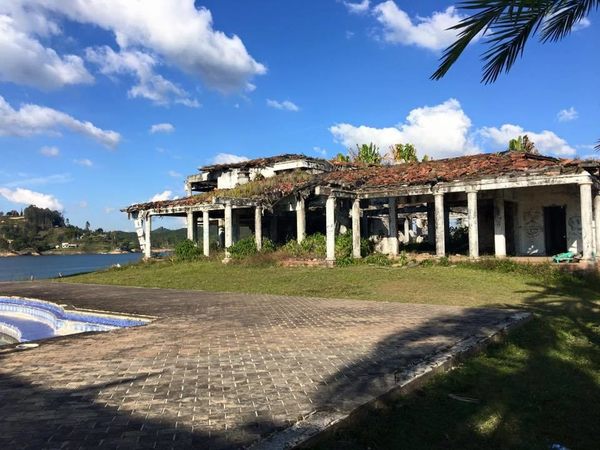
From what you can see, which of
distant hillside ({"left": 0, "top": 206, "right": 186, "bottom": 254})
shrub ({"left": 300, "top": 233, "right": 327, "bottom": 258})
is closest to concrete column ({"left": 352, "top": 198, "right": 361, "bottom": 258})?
shrub ({"left": 300, "top": 233, "right": 327, "bottom": 258})

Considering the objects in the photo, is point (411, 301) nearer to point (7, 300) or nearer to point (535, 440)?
point (535, 440)

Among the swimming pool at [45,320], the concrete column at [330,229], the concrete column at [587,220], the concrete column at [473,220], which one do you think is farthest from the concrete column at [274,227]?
the concrete column at [587,220]

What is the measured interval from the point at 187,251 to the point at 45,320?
46.0ft

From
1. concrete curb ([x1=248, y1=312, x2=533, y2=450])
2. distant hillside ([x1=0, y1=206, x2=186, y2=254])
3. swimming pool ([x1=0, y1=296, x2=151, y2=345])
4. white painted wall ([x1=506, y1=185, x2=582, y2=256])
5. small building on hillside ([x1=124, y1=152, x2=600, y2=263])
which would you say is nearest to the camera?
concrete curb ([x1=248, y1=312, x2=533, y2=450])

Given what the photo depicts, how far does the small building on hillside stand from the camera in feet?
57.9

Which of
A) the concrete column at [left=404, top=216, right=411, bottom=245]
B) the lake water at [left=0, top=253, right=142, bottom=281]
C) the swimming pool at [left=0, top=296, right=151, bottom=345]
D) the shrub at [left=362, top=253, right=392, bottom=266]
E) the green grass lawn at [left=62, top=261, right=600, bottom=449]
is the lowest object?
the lake water at [left=0, top=253, right=142, bottom=281]

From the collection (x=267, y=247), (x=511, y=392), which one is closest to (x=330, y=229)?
(x=267, y=247)

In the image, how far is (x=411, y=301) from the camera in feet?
39.7

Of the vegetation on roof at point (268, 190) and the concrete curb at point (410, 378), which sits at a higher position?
the vegetation on roof at point (268, 190)

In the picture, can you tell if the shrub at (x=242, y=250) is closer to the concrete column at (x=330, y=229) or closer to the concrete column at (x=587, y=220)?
the concrete column at (x=330, y=229)

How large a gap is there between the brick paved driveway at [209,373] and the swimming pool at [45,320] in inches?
60.6

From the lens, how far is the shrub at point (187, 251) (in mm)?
26870

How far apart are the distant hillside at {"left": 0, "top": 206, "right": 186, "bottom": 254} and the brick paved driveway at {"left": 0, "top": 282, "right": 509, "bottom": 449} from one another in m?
108

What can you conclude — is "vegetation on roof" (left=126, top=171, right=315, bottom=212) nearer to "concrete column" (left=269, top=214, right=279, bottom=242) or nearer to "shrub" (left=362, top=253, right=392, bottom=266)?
"concrete column" (left=269, top=214, right=279, bottom=242)
